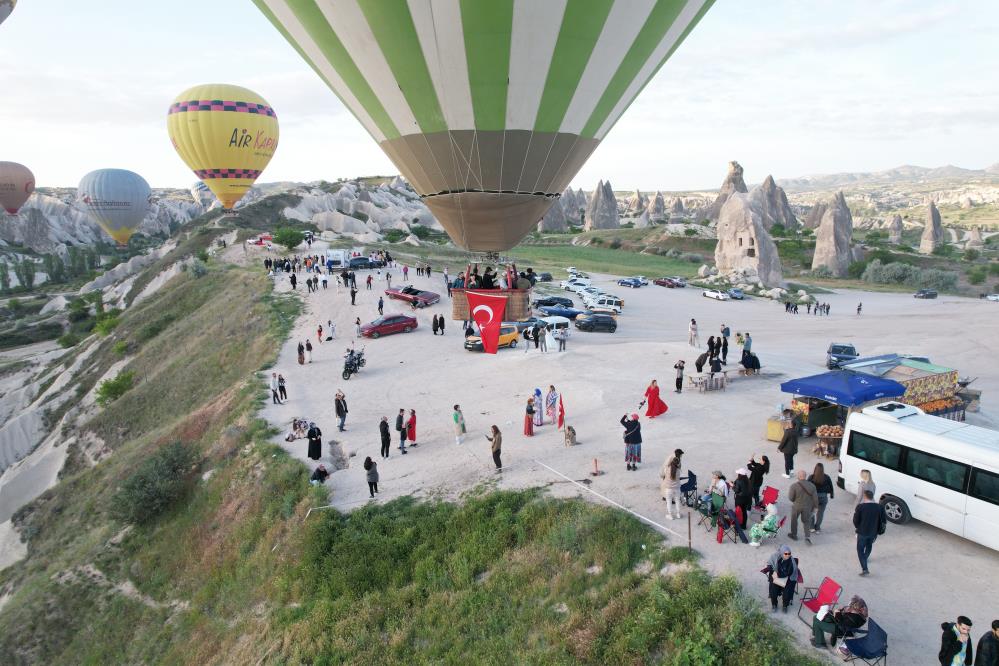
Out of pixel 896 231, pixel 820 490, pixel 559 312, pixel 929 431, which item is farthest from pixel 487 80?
pixel 896 231

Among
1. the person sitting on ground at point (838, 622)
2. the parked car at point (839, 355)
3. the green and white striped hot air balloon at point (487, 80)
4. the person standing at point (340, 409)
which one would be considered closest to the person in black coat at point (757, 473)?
the person sitting on ground at point (838, 622)

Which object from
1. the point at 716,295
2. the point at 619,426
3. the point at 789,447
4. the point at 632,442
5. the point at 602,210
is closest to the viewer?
the point at 789,447

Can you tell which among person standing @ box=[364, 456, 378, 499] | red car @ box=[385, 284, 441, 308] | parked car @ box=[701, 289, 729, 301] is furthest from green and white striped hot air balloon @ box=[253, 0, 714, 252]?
parked car @ box=[701, 289, 729, 301]

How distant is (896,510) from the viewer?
31.6 feet

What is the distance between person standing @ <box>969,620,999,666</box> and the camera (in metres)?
5.92

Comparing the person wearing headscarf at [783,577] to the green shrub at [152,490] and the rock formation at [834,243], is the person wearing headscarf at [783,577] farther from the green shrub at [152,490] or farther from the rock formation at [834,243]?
the rock formation at [834,243]

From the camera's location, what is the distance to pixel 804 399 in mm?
13914

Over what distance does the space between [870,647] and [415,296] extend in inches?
1087

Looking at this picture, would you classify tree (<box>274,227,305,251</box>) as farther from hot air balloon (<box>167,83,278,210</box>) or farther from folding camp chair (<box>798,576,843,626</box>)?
folding camp chair (<box>798,576,843,626</box>)

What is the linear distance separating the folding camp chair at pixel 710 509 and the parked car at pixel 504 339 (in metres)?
14.6

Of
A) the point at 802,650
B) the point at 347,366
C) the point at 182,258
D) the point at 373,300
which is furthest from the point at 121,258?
the point at 802,650

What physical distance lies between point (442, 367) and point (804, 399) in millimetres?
12601

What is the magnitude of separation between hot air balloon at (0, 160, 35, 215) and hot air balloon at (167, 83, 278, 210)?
1895 inches

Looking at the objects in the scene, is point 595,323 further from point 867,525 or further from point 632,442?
point 867,525
